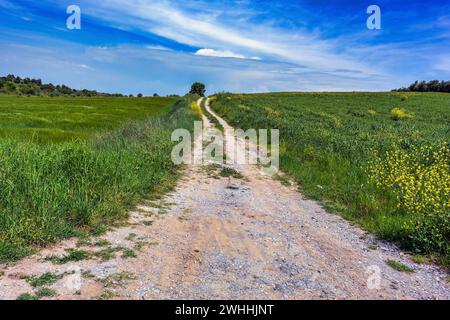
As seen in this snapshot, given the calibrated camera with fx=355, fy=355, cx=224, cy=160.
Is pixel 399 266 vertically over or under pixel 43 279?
under

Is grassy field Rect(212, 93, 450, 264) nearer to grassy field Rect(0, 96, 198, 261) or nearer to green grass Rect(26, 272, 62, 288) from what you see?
grassy field Rect(0, 96, 198, 261)

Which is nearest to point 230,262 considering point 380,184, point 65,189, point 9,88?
point 65,189

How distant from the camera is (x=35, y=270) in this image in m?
4.67

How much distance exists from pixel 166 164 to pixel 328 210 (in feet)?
16.6

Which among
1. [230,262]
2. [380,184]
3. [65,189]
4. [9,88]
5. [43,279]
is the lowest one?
[230,262]

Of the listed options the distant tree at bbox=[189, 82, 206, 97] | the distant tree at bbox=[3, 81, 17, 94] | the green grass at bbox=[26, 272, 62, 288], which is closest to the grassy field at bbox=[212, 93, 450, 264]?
the green grass at bbox=[26, 272, 62, 288]

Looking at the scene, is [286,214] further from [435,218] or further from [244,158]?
[244,158]

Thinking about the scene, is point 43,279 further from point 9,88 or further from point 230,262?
point 9,88

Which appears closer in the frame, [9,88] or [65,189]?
[65,189]

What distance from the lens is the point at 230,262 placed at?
17.5 ft

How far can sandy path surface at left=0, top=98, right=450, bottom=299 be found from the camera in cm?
447

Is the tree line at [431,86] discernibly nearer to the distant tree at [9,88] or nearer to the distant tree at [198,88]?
the distant tree at [198,88]
